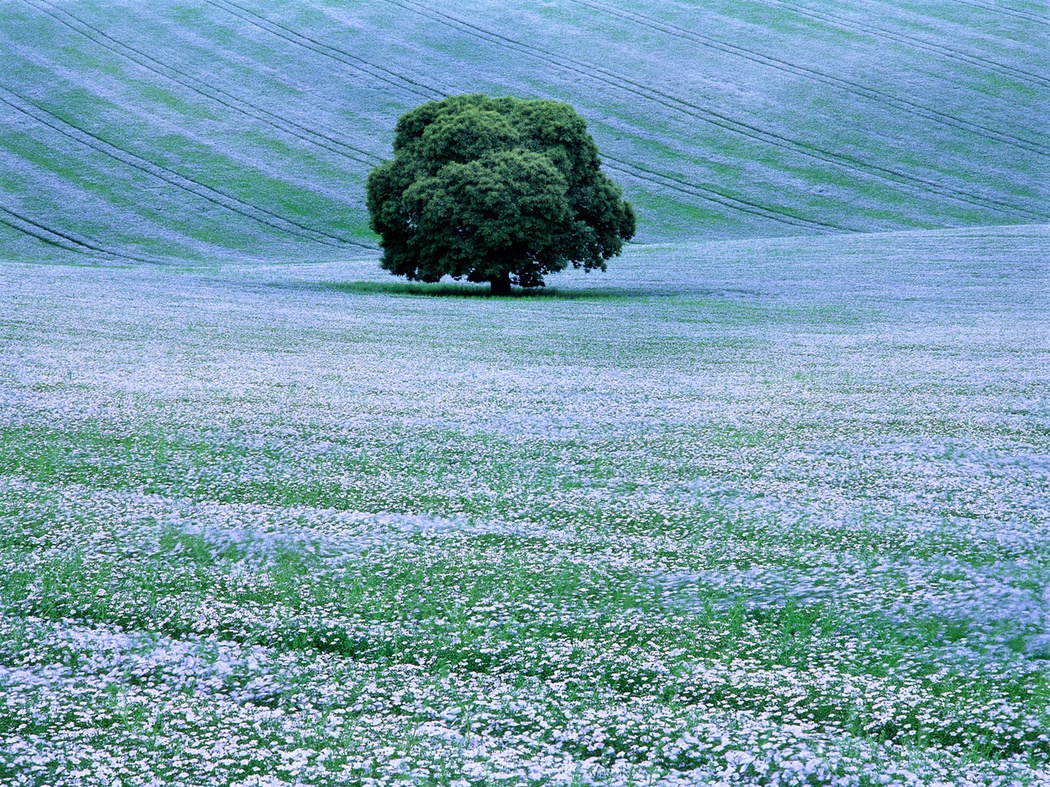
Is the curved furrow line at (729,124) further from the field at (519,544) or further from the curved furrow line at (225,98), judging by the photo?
the field at (519,544)

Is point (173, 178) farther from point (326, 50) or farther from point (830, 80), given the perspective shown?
point (830, 80)

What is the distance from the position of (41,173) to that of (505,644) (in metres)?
51.2

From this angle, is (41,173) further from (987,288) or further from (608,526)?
(608,526)

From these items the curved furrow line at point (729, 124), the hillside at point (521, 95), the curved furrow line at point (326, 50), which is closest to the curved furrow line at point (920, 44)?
the hillside at point (521, 95)

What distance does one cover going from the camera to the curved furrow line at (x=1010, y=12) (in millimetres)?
69125

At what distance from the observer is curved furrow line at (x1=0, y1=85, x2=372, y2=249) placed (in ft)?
147

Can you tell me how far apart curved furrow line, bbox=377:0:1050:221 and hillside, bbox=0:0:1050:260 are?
0.16m

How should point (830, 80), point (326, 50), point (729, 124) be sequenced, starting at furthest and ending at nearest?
point (326, 50) → point (830, 80) → point (729, 124)

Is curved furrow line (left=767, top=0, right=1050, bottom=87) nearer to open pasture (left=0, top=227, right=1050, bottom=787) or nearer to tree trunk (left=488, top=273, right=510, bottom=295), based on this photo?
tree trunk (left=488, top=273, right=510, bottom=295)

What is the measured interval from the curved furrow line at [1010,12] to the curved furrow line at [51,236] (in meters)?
56.2

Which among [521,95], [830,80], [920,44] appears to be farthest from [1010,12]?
[521,95]

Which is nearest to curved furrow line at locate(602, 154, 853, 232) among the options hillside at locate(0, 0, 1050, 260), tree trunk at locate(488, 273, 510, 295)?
hillside at locate(0, 0, 1050, 260)

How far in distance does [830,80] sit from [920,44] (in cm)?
817

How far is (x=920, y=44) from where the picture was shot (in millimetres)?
64875
